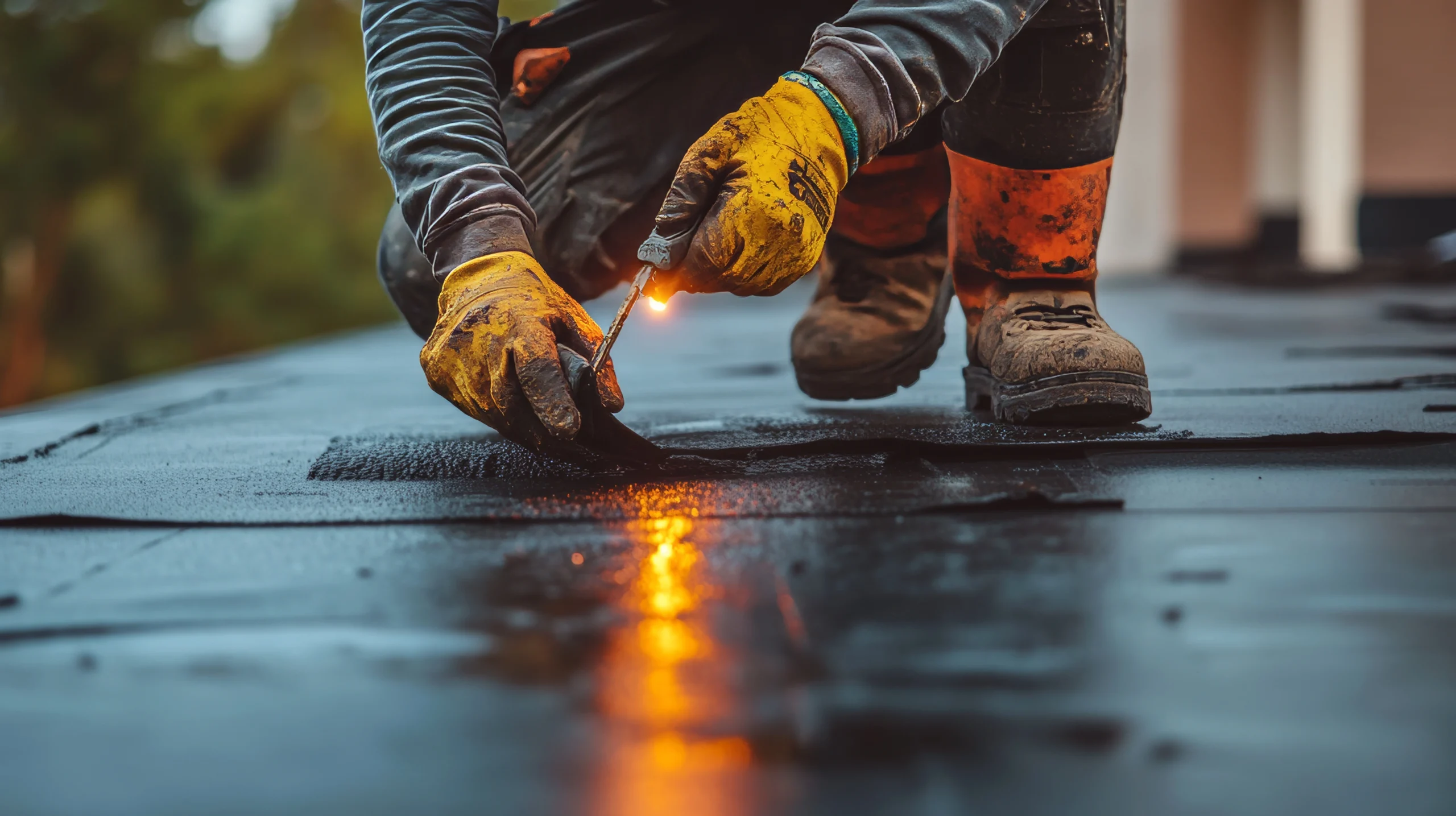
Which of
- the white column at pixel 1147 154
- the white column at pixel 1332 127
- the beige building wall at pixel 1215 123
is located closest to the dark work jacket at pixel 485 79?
the white column at pixel 1332 127

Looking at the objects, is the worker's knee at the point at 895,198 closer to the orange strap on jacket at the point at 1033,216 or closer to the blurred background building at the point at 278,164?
the orange strap on jacket at the point at 1033,216

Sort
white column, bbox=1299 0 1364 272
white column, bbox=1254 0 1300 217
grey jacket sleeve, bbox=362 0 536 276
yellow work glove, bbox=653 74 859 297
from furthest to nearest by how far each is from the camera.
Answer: white column, bbox=1254 0 1300 217
white column, bbox=1299 0 1364 272
grey jacket sleeve, bbox=362 0 536 276
yellow work glove, bbox=653 74 859 297

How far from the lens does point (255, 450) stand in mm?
1523

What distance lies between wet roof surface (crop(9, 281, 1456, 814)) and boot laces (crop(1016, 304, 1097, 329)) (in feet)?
0.57

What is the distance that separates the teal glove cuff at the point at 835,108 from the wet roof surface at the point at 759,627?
0.30m

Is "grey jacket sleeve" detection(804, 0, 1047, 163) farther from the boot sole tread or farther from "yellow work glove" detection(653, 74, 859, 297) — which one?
the boot sole tread

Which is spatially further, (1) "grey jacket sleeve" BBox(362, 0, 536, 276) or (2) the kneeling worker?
(1) "grey jacket sleeve" BBox(362, 0, 536, 276)

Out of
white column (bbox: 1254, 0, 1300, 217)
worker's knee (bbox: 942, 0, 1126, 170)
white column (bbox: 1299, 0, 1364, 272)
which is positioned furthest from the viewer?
white column (bbox: 1254, 0, 1300, 217)

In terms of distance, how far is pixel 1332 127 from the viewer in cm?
780

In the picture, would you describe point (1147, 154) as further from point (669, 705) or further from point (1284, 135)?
point (669, 705)

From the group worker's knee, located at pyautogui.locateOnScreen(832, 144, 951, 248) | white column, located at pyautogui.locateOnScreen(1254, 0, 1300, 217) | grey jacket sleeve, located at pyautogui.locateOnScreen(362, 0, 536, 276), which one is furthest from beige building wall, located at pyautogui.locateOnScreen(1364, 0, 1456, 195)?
grey jacket sleeve, located at pyautogui.locateOnScreen(362, 0, 536, 276)

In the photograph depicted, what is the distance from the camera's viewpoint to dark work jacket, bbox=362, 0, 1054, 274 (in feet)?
4.00

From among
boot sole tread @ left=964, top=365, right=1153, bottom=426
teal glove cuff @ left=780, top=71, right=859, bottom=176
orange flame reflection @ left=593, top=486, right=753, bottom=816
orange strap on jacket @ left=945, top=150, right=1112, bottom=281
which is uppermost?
teal glove cuff @ left=780, top=71, right=859, bottom=176

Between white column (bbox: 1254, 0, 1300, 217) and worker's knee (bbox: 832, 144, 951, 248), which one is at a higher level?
white column (bbox: 1254, 0, 1300, 217)
